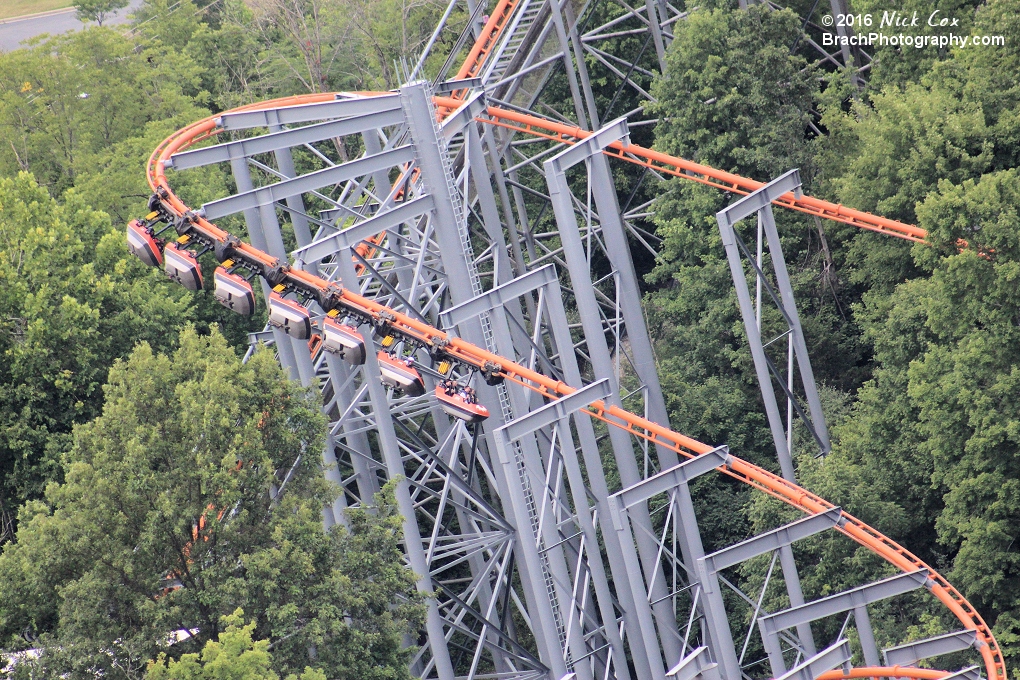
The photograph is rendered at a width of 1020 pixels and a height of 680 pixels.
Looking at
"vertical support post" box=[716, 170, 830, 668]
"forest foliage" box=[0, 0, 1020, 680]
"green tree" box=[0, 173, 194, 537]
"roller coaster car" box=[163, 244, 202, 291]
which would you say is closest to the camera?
"forest foliage" box=[0, 0, 1020, 680]

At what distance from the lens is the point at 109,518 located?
16641 millimetres

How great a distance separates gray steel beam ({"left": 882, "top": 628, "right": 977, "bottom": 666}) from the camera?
17.8 meters

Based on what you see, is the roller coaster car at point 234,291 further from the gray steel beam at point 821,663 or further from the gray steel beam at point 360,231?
the gray steel beam at point 821,663

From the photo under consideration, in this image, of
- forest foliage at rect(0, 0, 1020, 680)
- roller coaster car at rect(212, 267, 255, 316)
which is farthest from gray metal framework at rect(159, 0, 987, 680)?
forest foliage at rect(0, 0, 1020, 680)

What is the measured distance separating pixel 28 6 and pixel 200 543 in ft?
148

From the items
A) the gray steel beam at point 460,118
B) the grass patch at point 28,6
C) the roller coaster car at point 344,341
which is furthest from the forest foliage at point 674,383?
the grass patch at point 28,6

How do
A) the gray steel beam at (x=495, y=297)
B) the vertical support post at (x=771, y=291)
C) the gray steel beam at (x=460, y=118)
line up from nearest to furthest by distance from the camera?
1. the gray steel beam at (x=495, y=297)
2. the gray steel beam at (x=460, y=118)
3. the vertical support post at (x=771, y=291)

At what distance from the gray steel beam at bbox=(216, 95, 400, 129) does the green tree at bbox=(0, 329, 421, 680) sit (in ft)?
11.9

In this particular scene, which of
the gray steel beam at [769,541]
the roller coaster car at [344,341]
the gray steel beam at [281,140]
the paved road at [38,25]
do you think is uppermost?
the paved road at [38,25]

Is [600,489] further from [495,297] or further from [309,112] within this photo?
[309,112]

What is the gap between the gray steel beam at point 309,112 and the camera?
19547mm

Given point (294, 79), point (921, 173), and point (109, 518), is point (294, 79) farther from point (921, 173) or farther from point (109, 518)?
point (109, 518)

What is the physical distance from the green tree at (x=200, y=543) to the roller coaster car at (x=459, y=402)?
6.00 ft

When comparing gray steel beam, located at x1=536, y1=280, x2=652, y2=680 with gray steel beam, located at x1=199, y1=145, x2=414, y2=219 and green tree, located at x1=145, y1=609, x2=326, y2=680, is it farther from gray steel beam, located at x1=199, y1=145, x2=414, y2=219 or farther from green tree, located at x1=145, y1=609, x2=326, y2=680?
green tree, located at x1=145, y1=609, x2=326, y2=680
